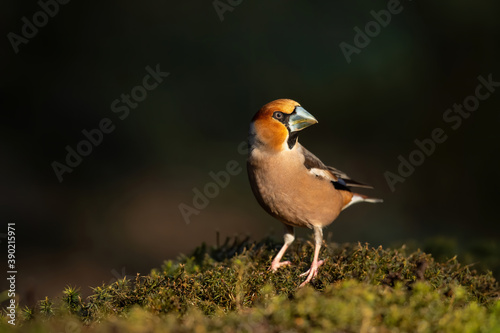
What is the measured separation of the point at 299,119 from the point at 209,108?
491 cm

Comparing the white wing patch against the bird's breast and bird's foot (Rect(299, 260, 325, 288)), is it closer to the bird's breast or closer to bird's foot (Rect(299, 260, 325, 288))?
the bird's breast

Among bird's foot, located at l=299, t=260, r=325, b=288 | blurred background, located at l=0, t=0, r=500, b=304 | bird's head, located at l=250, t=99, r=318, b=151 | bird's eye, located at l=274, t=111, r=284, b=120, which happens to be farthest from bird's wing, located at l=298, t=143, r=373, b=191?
blurred background, located at l=0, t=0, r=500, b=304

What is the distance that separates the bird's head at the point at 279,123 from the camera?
3.65 metres

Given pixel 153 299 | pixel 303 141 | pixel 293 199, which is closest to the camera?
pixel 153 299

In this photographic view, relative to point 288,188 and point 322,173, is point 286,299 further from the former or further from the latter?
point 322,173

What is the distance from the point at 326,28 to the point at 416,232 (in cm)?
365

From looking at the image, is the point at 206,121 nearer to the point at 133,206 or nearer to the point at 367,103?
the point at 133,206

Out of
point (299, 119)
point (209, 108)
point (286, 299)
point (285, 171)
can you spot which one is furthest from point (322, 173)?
point (209, 108)

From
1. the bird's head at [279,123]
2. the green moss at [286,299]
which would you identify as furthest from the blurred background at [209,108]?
the green moss at [286,299]

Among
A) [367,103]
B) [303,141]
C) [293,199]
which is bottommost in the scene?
[293,199]

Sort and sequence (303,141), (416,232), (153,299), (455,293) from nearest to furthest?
1. (455,293)
2. (153,299)
3. (416,232)
4. (303,141)

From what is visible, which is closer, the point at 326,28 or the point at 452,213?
the point at 326,28

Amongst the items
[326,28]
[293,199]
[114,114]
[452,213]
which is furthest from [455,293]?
[114,114]

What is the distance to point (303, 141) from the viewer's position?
8625 millimetres
